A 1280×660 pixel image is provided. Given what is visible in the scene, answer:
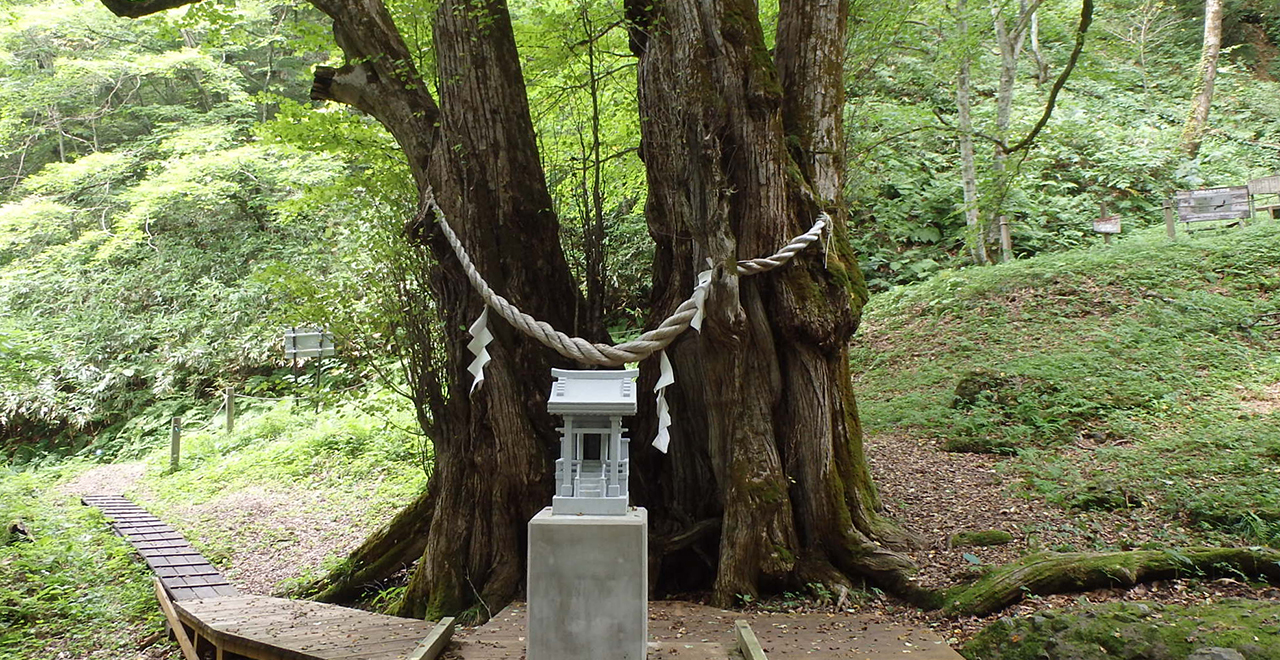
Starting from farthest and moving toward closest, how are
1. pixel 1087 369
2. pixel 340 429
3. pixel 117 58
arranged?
pixel 117 58 < pixel 340 429 < pixel 1087 369

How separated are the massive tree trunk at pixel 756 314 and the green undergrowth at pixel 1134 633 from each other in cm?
106

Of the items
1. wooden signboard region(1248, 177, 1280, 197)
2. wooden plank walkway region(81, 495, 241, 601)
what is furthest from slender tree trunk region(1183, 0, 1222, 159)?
wooden plank walkway region(81, 495, 241, 601)

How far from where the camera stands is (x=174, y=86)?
16.6 m

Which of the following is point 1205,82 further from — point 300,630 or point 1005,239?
point 300,630

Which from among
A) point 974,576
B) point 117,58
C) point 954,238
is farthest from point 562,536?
point 117,58

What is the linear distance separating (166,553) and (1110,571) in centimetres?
722

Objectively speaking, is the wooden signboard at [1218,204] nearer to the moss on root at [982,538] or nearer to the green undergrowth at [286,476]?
the moss on root at [982,538]

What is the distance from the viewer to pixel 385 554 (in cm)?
568

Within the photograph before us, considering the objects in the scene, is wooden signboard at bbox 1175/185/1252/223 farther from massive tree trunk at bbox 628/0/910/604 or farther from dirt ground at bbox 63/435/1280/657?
massive tree trunk at bbox 628/0/910/604

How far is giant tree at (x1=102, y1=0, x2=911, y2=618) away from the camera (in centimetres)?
445

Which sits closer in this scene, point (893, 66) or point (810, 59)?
point (810, 59)

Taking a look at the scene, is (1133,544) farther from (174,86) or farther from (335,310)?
(174,86)

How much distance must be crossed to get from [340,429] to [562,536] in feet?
29.7

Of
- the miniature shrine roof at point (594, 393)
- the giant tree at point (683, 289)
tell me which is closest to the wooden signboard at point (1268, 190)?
the giant tree at point (683, 289)
